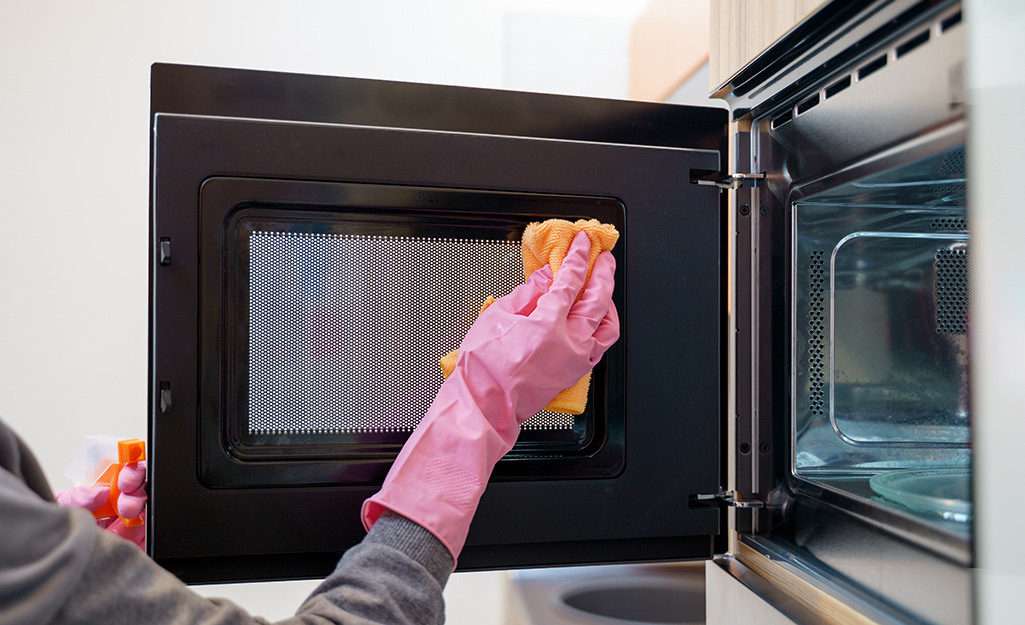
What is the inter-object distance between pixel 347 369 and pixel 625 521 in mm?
339

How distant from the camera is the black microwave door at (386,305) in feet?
1.98

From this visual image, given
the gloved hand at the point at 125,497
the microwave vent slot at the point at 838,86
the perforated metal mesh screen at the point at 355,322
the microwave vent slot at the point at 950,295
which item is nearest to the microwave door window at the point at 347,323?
the perforated metal mesh screen at the point at 355,322

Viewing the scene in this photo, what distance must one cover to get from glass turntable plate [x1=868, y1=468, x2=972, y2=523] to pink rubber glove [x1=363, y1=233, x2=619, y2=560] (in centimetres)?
29

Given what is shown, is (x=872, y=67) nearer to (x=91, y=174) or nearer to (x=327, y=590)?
(x=327, y=590)

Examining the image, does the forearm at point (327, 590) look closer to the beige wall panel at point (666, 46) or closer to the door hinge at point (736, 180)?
the door hinge at point (736, 180)

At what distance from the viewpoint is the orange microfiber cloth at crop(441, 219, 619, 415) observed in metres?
0.64

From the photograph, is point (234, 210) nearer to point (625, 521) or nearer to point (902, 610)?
point (625, 521)

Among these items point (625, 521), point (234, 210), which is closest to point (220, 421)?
point (234, 210)

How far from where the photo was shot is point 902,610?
478 millimetres

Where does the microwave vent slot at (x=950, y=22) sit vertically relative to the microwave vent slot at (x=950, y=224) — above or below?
above

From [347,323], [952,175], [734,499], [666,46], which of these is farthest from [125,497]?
[666,46]

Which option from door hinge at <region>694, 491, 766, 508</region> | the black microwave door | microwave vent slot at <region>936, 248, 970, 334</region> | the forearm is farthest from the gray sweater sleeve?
microwave vent slot at <region>936, 248, 970, 334</region>

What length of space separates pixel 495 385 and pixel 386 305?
0.48 feet

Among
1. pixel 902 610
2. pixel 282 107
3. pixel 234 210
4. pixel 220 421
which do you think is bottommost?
pixel 902 610
